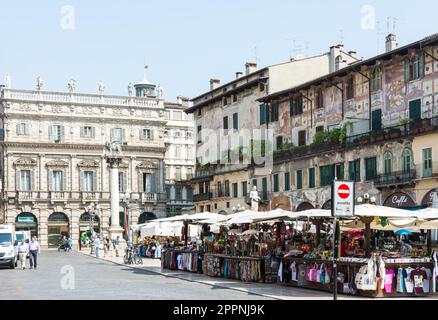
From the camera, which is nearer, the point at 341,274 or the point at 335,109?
the point at 341,274

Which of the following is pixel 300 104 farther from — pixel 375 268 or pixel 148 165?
pixel 375 268

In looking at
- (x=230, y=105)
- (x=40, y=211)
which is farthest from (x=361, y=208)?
(x=40, y=211)

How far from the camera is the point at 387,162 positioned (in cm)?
4353

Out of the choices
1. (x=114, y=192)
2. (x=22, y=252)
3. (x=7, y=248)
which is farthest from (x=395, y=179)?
(x=114, y=192)

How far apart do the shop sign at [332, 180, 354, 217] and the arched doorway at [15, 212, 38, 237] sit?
207 ft

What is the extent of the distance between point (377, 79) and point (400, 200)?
7679 mm

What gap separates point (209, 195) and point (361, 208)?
1770 inches

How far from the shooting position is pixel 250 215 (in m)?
29.6

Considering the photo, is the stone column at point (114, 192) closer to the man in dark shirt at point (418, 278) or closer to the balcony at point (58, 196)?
the balcony at point (58, 196)

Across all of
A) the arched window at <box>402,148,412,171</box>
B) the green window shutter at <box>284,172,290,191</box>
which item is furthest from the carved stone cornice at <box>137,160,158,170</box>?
the arched window at <box>402,148,412,171</box>

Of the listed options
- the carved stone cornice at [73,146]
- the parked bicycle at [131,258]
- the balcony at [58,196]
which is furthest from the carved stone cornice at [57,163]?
the parked bicycle at [131,258]

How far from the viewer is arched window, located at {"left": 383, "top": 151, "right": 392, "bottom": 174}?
142ft

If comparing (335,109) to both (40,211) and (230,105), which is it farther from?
(40,211)

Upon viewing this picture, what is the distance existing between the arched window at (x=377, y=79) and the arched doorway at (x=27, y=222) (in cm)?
4168
